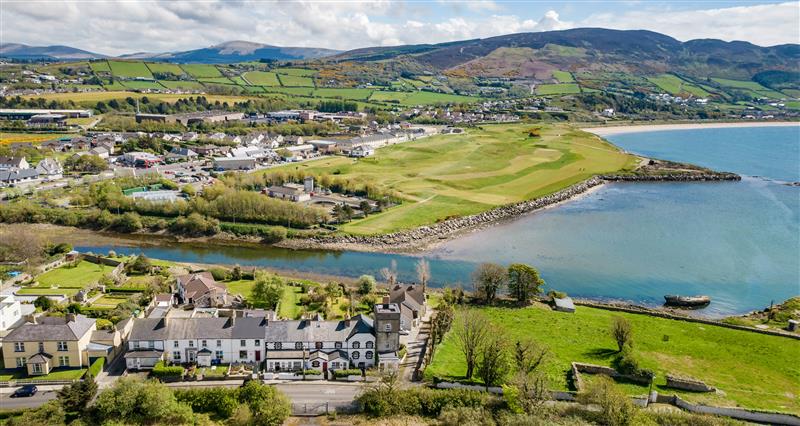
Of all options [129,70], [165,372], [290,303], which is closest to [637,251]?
[290,303]

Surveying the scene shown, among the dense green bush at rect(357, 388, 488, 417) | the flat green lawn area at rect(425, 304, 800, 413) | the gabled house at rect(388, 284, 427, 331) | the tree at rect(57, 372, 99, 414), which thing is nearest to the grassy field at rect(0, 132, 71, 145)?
the tree at rect(57, 372, 99, 414)

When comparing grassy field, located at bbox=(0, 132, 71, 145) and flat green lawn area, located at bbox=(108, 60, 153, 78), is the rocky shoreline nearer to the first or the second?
grassy field, located at bbox=(0, 132, 71, 145)

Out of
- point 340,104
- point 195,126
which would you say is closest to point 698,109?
point 340,104

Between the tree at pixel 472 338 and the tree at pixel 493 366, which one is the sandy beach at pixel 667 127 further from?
the tree at pixel 493 366

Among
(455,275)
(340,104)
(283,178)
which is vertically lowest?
(455,275)

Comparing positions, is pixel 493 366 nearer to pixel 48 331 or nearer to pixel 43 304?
pixel 48 331

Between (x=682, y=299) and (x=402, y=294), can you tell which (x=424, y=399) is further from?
(x=682, y=299)

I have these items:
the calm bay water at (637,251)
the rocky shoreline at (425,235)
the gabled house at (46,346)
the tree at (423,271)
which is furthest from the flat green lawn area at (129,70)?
the gabled house at (46,346)
